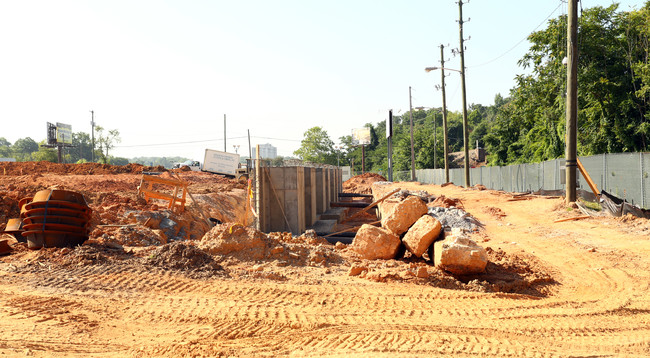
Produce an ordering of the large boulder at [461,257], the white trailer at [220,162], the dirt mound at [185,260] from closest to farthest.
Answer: the large boulder at [461,257], the dirt mound at [185,260], the white trailer at [220,162]

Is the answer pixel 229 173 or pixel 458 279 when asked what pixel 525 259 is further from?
pixel 229 173

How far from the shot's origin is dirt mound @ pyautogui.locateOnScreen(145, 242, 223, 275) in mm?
8703

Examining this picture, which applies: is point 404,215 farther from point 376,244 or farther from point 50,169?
point 50,169

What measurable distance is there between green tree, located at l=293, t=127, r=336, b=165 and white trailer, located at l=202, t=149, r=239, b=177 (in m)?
44.3

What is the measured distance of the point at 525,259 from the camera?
374 inches

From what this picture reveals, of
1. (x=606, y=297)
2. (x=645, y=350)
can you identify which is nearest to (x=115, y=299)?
(x=645, y=350)

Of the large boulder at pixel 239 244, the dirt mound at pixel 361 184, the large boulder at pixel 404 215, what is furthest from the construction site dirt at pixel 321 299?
the dirt mound at pixel 361 184

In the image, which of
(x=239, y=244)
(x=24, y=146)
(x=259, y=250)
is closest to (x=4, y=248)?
(x=239, y=244)

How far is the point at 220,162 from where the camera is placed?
1822 inches

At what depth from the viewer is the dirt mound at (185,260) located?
8.70 metres

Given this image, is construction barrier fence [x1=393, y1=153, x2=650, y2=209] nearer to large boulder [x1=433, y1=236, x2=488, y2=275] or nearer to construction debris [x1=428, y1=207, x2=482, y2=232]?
construction debris [x1=428, y1=207, x2=482, y2=232]

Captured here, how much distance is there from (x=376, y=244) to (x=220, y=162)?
38.4m

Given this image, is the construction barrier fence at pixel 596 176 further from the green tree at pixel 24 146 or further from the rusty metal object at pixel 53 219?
the green tree at pixel 24 146

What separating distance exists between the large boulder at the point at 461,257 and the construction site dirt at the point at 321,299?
0.20 meters
